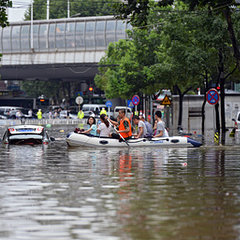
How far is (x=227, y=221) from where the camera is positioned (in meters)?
9.84

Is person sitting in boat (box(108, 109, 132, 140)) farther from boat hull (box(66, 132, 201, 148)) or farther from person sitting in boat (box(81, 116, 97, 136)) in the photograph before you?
person sitting in boat (box(81, 116, 97, 136))

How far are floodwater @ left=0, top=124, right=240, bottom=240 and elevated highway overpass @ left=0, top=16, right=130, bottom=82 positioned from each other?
7364 centimetres

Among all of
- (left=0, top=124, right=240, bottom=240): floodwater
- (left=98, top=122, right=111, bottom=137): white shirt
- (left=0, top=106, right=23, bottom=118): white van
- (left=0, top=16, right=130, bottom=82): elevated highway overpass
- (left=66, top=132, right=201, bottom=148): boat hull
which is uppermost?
(left=0, top=16, right=130, bottom=82): elevated highway overpass

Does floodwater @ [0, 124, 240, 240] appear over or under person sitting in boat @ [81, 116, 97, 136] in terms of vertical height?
under

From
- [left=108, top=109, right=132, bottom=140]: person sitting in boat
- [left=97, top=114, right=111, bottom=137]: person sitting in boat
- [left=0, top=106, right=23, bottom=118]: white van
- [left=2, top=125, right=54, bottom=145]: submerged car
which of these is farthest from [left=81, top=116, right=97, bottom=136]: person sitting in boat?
[left=0, top=106, right=23, bottom=118]: white van

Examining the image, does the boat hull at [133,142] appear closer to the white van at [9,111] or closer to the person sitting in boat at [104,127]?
the person sitting in boat at [104,127]

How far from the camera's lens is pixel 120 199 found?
1228 cm

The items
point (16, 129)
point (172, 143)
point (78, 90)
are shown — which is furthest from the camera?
point (78, 90)

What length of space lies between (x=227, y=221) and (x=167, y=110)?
5016cm

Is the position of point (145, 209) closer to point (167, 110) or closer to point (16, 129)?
point (16, 129)

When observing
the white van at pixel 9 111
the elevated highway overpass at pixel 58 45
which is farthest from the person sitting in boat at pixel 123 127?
the white van at pixel 9 111

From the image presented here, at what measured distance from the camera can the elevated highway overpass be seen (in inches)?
3782

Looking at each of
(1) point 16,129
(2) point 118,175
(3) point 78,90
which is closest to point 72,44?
(3) point 78,90

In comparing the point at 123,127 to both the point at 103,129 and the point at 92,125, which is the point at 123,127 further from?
the point at 92,125
